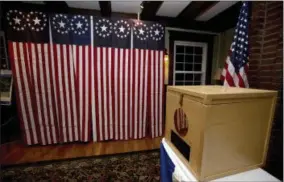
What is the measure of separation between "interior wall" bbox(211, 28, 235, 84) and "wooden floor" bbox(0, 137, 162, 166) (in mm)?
2461

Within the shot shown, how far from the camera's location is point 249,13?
5.13 ft

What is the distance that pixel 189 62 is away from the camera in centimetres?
402

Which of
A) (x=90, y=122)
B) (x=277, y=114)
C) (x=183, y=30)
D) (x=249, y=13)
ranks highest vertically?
(x=183, y=30)

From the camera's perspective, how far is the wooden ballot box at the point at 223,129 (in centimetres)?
74

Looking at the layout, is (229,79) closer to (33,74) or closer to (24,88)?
(33,74)

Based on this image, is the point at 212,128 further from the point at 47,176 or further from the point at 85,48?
the point at 85,48

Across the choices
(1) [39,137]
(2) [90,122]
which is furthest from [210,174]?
(1) [39,137]

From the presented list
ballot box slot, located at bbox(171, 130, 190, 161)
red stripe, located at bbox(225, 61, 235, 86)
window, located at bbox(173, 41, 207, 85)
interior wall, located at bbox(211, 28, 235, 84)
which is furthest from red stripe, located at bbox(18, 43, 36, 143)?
interior wall, located at bbox(211, 28, 235, 84)

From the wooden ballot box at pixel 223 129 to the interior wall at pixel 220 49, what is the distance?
3.33 metres

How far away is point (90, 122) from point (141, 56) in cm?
148

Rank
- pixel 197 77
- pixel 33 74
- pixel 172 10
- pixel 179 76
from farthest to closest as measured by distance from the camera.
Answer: pixel 197 77
pixel 179 76
pixel 172 10
pixel 33 74

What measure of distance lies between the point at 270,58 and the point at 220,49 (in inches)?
116

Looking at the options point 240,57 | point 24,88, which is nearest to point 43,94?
point 24,88

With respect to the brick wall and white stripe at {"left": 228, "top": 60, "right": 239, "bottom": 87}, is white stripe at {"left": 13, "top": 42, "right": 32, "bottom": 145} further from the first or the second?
the brick wall
